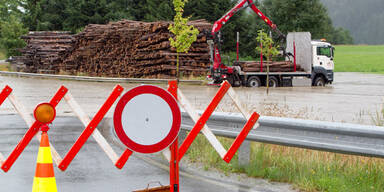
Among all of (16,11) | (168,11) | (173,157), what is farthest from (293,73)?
(16,11)

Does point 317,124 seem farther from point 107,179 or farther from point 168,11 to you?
point 168,11

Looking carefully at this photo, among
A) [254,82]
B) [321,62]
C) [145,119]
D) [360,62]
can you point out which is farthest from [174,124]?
[360,62]

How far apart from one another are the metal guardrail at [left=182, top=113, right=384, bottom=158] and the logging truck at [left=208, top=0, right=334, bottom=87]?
2233 cm

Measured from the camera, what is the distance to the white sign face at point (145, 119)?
16.1 feet

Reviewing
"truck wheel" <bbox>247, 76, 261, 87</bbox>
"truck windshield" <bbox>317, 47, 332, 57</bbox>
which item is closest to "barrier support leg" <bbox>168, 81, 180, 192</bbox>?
"truck wheel" <bbox>247, 76, 261, 87</bbox>

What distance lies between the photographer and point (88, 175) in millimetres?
7504

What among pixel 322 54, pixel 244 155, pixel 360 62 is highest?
pixel 322 54

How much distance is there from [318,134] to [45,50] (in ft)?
132

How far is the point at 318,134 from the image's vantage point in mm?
6805

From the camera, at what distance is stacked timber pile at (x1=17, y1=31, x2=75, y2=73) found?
43.3 metres

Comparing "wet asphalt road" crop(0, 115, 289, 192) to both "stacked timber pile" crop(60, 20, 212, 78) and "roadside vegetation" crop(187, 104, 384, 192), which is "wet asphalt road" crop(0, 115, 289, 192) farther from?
"stacked timber pile" crop(60, 20, 212, 78)

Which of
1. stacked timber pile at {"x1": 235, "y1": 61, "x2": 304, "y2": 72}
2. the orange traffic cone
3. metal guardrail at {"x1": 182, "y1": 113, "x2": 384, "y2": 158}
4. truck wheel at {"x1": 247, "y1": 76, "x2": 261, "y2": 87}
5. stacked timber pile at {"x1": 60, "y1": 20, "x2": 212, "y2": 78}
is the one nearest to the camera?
the orange traffic cone

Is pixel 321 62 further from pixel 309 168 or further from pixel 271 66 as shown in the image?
pixel 309 168

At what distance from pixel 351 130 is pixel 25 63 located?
4350 cm
